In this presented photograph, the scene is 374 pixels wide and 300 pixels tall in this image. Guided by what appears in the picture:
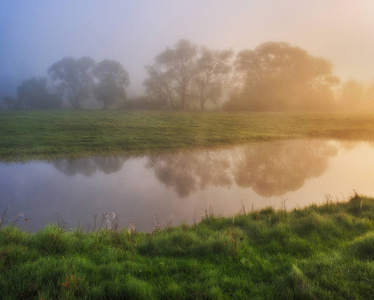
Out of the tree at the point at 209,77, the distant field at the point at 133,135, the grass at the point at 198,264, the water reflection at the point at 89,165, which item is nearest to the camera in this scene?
the grass at the point at 198,264

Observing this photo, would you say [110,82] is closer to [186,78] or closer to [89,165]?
[186,78]

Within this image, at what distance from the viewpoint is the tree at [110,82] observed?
54406 millimetres

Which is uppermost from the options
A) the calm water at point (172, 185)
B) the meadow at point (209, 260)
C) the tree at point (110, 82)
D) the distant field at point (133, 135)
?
the tree at point (110, 82)

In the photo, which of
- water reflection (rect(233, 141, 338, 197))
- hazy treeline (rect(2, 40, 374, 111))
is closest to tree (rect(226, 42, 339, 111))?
hazy treeline (rect(2, 40, 374, 111))

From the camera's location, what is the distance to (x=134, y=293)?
3.89 meters

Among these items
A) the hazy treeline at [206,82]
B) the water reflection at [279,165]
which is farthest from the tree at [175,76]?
the water reflection at [279,165]

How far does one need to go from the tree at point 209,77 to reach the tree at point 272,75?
3673mm

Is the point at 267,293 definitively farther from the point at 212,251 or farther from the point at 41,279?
the point at 41,279

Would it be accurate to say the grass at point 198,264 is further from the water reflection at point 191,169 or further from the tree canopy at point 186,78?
the tree canopy at point 186,78

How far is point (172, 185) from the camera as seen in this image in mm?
11977

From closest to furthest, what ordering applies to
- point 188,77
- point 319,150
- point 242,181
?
point 242,181 → point 319,150 → point 188,77

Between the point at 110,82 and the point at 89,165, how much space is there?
44363mm

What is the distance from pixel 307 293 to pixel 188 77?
52115mm

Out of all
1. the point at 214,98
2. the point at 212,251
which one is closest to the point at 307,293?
the point at 212,251
